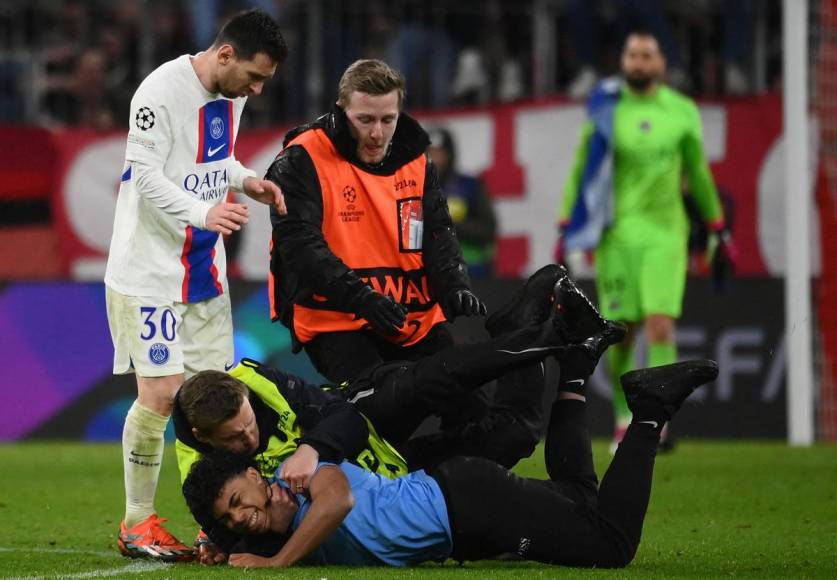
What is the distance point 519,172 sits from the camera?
44.4ft

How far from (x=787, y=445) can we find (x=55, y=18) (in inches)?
311

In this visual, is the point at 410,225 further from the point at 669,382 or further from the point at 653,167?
the point at 653,167

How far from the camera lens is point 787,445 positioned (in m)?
11.8

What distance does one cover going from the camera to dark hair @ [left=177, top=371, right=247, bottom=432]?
581cm

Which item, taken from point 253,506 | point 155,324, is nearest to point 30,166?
point 155,324

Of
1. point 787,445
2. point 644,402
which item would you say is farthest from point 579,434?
point 787,445

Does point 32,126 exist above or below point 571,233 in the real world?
above

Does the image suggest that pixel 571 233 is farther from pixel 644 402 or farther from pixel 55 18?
pixel 55 18

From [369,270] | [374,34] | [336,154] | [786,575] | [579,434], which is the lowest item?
[786,575]

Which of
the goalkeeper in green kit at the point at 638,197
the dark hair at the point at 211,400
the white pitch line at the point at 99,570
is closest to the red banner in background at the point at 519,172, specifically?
the goalkeeper in green kit at the point at 638,197

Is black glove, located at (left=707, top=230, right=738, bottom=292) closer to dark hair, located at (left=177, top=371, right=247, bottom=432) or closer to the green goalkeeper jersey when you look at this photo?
the green goalkeeper jersey

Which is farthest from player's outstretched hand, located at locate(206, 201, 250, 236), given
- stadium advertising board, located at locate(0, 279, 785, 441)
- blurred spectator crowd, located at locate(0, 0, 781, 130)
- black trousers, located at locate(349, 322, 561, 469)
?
blurred spectator crowd, located at locate(0, 0, 781, 130)

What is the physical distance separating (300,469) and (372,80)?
180 cm

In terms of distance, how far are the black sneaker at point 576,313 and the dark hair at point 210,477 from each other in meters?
1.44
